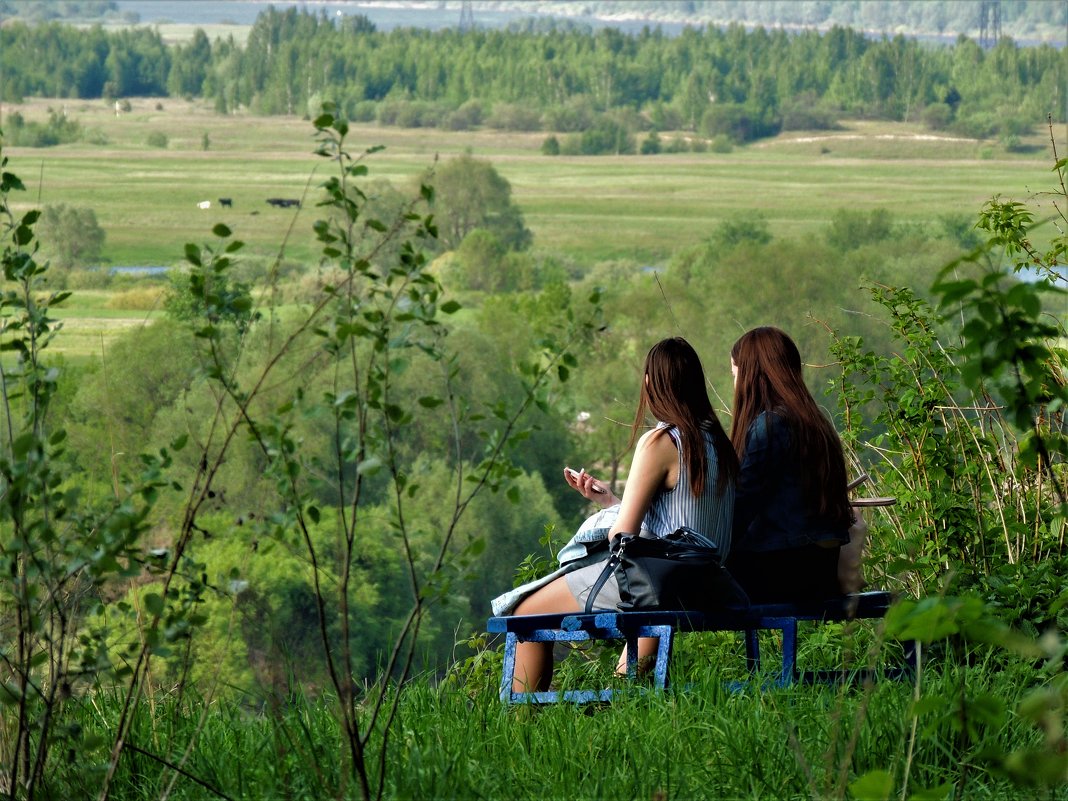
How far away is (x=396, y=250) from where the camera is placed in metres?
2.16

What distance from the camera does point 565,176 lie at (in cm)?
9950

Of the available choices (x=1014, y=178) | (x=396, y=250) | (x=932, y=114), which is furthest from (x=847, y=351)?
(x=932, y=114)

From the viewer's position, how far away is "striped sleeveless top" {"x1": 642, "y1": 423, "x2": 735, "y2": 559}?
316 cm

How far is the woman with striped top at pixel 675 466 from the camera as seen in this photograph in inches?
124

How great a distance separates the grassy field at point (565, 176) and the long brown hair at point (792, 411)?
7083 centimetres

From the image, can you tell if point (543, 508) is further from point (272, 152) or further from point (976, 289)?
point (272, 152)

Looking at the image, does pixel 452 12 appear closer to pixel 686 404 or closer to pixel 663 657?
pixel 686 404

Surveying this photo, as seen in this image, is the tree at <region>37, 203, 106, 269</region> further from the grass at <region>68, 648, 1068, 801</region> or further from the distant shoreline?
the grass at <region>68, 648, 1068, 801</region>

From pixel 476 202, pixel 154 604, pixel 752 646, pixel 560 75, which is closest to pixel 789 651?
pixel 752 646

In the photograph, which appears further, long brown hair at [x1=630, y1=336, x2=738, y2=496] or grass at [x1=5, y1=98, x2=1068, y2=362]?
grass at [x1=5, y1=98, x2=1068, y2=362]

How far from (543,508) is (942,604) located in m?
34.7

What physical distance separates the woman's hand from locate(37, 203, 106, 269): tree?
64561 millimetres

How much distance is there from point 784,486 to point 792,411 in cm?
17

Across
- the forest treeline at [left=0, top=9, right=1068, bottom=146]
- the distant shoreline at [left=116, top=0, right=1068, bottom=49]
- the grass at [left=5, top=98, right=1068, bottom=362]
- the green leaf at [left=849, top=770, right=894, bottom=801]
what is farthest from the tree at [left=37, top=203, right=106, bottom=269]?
the green leaf at [left=849, top=770, right=894, bottom=801]
